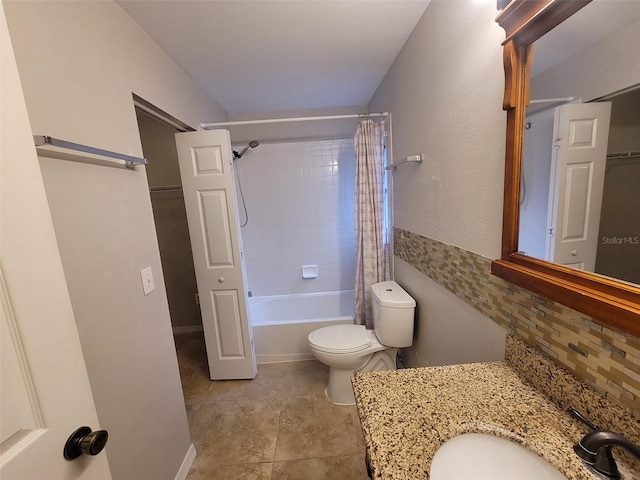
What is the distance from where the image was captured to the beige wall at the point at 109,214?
0.84 m

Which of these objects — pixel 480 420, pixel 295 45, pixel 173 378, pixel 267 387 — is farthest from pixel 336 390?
pixel 295 45

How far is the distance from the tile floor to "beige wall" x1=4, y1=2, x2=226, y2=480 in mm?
321

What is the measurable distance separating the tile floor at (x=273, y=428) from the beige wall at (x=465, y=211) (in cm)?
72

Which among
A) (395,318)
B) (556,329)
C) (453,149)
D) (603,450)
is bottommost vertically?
(395,318)

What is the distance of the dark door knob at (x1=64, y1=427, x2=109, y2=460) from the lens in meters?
0.56

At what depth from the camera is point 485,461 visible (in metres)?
0.65

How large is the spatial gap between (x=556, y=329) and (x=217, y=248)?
6.50 feet

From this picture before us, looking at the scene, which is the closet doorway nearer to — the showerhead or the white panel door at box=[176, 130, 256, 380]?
the showerhead

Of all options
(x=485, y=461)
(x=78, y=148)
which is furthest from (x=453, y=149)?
(x=78, y=148)

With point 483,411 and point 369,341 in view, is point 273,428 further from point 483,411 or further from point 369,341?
point 483,411

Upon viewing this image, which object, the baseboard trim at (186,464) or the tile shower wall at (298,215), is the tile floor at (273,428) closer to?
the baseboard trim at (186,464)

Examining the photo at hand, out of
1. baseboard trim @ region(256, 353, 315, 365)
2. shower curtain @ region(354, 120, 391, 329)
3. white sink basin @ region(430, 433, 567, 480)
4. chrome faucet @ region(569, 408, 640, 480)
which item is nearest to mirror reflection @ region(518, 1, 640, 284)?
chrome faucet @ region(569, 408, 640, 480)

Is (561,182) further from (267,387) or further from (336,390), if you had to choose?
(267,387)

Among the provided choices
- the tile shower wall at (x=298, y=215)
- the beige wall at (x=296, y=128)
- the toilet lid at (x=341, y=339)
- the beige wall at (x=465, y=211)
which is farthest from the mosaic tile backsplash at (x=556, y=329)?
the beige wall at (x=296, y=128)
